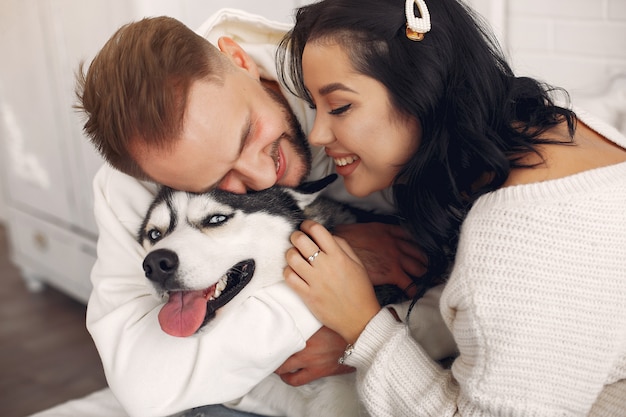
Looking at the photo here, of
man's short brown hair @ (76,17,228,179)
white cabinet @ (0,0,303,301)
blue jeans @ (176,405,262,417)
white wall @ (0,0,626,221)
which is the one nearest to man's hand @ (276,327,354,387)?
blue jeans @ (176,405,262,417)

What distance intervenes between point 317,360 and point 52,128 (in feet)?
6.18

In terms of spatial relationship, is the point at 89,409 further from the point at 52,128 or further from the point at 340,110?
the point at 52,128

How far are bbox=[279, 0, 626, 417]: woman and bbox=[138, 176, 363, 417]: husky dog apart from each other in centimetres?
5

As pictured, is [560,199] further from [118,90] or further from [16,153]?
[16,153]

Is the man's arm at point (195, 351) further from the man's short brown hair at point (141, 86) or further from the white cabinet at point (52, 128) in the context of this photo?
the white cabinet at point (52, 128)

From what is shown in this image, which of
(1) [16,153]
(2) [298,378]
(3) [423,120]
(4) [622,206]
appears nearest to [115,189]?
(2) [298,378]

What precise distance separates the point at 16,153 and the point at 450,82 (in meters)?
2.39

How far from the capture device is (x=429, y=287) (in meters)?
1.22

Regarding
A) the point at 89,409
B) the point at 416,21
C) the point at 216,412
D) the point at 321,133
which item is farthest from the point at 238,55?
the point at 89,409

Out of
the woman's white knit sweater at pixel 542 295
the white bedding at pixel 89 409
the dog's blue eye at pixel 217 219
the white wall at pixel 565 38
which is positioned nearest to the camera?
the woman's white knit sweater at pixel 542 295

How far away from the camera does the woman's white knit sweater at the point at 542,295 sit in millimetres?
941

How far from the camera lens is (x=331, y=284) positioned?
1148 mm

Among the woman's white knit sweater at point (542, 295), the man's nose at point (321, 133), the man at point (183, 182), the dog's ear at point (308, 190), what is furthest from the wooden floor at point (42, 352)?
the woman's white knit sweater at point (542, 295)

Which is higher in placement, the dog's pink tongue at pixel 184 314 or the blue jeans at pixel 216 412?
the dog's pink tongue at pixel 184 314
